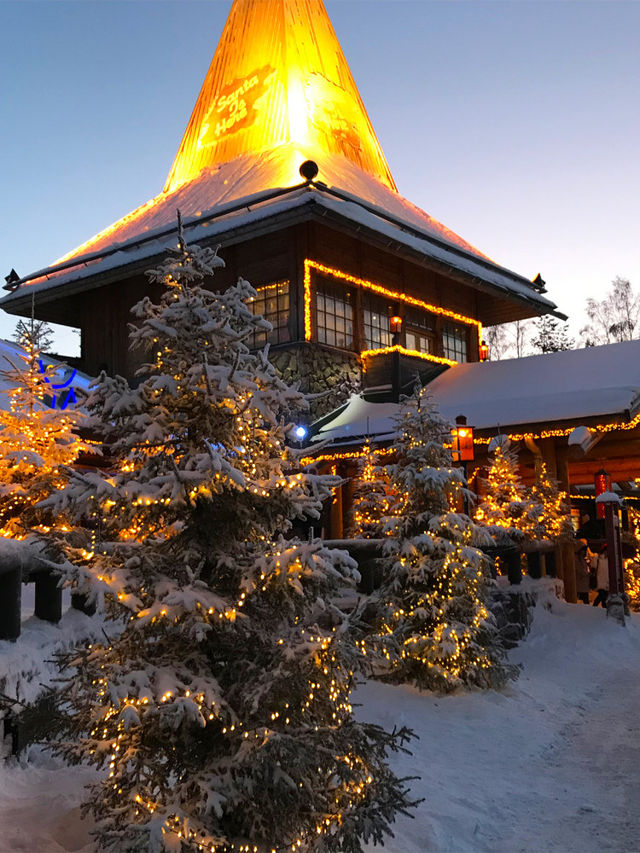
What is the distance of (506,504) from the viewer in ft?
53.4

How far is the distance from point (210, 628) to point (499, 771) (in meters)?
4.22

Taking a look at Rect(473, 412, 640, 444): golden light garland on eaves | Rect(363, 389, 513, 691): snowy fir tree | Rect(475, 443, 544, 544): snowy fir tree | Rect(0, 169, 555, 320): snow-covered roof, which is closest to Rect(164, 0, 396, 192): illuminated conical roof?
Rect(0, 169, 555, 320): snow-covered roof

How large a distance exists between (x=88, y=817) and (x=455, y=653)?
557 centimetres

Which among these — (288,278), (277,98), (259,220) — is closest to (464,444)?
(288,278)

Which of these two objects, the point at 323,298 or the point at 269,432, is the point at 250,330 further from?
the point at 323,298

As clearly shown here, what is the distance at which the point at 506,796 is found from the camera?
263 inches

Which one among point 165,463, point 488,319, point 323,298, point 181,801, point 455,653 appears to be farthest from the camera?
point 488,319

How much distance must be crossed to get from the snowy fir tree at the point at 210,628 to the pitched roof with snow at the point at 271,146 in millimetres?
15595

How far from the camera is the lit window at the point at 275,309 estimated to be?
19.9 m

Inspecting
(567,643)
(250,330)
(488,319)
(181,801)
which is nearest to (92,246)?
(488,319)

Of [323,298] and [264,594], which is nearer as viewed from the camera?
[264,594]

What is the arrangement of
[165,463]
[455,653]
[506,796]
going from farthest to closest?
[455,653], [506,796], [165,463]

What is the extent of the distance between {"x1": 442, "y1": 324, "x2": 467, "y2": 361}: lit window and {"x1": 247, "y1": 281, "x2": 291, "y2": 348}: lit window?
633 cm

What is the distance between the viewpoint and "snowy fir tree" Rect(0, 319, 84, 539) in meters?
10.1
